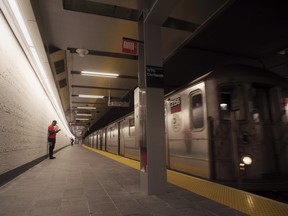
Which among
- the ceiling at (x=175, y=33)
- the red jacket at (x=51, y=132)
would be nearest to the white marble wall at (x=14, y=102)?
the ceiling at (x=175, y=33)

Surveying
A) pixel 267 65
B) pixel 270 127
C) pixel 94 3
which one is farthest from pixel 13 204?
pixel 267 65

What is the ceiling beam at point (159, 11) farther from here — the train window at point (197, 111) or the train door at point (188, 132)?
the train window at point (197, 111)

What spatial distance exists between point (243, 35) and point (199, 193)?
15.0ft

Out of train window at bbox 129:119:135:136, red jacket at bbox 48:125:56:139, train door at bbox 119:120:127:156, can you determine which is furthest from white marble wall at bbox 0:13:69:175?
train door at bbox 119:120:127:156

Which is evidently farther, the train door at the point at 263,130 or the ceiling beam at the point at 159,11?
the train door at the point at 263,130

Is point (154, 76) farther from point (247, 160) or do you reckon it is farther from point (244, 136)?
point (247, 160)

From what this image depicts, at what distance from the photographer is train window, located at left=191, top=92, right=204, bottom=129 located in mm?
4270

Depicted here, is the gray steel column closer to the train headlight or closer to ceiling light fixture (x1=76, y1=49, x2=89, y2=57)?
the train headlight

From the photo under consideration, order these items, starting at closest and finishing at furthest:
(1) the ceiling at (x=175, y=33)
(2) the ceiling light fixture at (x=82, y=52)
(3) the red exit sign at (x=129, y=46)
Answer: (3) the red exit sign at (x=129, y=46) < (1) the ceiling at (x=175, y=33) < (2) the ceiling light fixture at (x=82, y=52)

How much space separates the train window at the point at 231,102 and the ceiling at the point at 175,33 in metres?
1.73

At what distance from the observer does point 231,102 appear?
4.09 meters

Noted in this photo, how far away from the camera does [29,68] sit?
573 centimetres

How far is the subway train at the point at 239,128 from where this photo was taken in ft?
12.1

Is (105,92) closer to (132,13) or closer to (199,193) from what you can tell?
(132,13)
